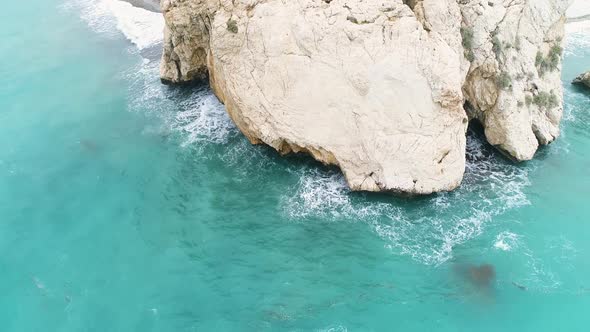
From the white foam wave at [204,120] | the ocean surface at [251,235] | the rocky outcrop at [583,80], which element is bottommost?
the ocean surface at [251,235]

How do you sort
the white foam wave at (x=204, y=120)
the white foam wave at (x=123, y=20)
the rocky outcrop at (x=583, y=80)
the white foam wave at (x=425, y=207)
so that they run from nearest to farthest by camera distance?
the white foam wave at (x=425, y=207)
the white foam wave at (x=204, y=120)
the rocky outcrop at (x=583, y=80)
the white foam wave at (x=123, y=20)

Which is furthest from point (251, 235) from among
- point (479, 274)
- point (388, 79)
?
point (479, 274)

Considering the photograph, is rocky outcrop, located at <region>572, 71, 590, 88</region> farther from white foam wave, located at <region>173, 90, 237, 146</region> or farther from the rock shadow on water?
white foam wave, located at <region>173, 90, 237, 146</region>

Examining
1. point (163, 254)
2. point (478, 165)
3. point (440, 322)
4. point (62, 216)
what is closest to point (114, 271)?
point (163, 254)

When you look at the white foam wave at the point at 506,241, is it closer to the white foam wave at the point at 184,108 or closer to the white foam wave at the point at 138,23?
the white foam wave at the point at 184,108

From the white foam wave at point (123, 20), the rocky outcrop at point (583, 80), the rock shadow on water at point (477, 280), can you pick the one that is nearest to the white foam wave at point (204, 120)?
the white foam wave at point (123, 20)

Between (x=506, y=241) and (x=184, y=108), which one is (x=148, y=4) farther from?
(x=506, y=241)

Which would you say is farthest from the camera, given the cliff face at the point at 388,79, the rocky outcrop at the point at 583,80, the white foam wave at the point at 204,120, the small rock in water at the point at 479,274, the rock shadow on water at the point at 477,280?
the rocky outcrop at the point at 583,80
